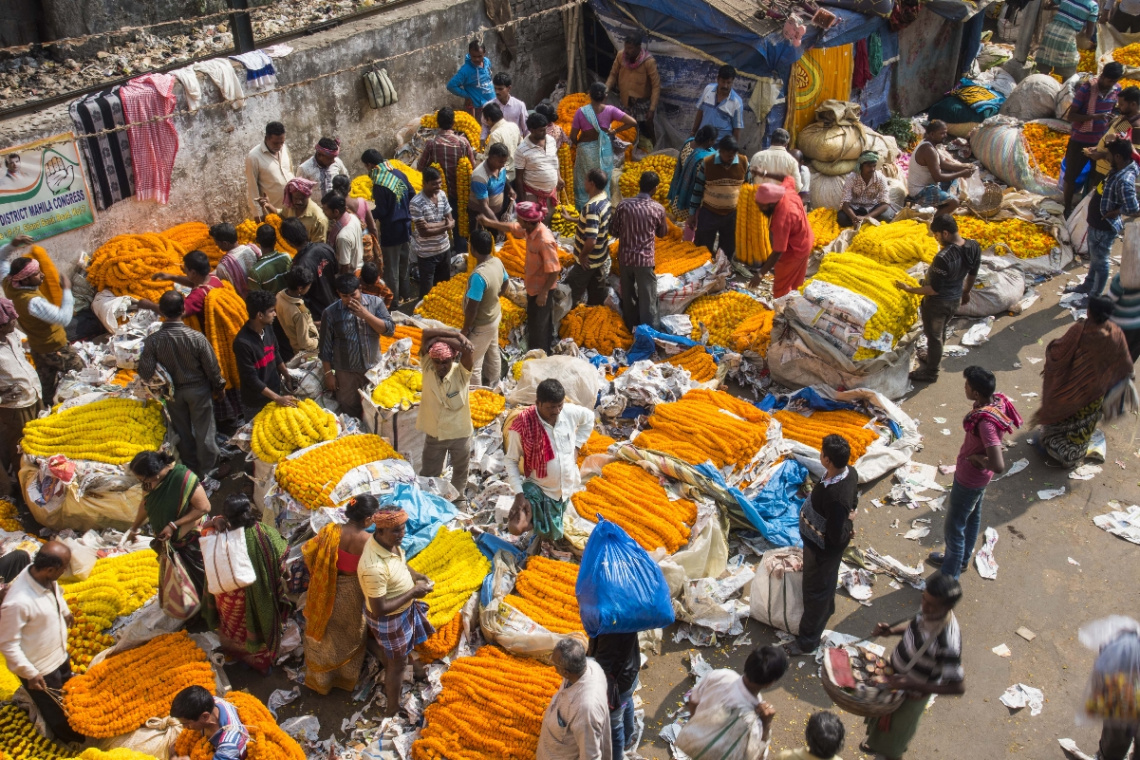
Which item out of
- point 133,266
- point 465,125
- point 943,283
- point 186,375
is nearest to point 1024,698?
point 943,283

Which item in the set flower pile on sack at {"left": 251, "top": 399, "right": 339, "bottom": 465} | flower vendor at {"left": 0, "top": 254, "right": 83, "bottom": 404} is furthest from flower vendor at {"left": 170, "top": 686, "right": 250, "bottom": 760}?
flower vendor at {"left": 0, "top": 254, "right": 83, "bottom": 404}

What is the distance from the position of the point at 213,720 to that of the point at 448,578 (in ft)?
5.90

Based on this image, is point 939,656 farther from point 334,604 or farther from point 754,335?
point 754,335

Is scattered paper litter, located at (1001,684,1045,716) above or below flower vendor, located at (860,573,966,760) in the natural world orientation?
below

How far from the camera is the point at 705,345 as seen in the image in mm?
8891

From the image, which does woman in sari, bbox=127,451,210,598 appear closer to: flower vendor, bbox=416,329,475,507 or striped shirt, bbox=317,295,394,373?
flower vendor, bbox=416,329,475,507

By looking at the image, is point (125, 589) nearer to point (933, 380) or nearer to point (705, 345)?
point (705, 345)

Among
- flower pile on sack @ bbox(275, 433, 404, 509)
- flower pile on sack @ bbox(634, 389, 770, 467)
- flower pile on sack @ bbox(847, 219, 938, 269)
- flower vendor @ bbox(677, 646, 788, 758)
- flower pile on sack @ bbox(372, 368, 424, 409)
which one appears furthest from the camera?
flower pile on sack @ bbox(847, 219, 938, 269)

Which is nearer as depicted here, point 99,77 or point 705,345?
point 705,345

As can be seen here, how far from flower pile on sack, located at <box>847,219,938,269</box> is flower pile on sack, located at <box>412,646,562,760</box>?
18.0ft

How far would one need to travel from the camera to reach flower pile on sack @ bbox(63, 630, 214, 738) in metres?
5.30

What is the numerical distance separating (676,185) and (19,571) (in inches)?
275

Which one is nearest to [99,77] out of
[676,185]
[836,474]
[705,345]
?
[676,185]

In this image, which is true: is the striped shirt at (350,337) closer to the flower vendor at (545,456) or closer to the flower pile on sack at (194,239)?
the flower vendor at (545,456)
